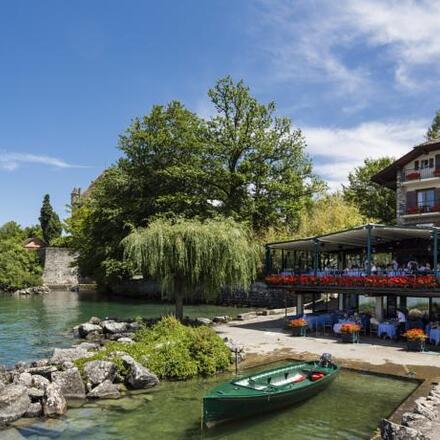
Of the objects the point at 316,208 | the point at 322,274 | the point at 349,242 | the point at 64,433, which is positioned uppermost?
the point at 316,208

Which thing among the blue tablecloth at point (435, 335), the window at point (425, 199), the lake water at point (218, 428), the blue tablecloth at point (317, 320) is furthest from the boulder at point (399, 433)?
the window at point (425, 199)

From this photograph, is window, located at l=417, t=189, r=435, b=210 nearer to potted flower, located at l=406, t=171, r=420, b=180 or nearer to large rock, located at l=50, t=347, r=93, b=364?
potted flower, located at l=406, t=171, r=420, b=180

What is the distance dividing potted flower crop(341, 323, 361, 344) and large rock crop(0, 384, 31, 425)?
13565 mm

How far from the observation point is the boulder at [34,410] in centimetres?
1345

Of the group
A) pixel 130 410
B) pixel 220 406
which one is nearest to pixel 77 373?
pixel 130 410

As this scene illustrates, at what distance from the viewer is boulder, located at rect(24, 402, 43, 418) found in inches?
530

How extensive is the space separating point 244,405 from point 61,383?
19.0 feet

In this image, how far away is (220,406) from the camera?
41.3 ft

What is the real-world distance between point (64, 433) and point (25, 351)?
11.3 metres

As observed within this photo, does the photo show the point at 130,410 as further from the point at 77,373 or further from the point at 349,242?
the point at 349,242

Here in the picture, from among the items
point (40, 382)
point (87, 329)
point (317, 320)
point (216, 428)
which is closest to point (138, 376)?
point (40, 382)

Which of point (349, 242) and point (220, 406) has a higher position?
point (349, 242)

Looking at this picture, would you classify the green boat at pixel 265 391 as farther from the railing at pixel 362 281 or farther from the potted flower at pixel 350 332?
the railing at pixel 362 281

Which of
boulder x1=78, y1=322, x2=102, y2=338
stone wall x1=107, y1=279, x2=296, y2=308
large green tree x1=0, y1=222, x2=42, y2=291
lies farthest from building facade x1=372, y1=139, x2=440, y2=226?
large green tree x1=0, y1=222, x2=42, y2=291
